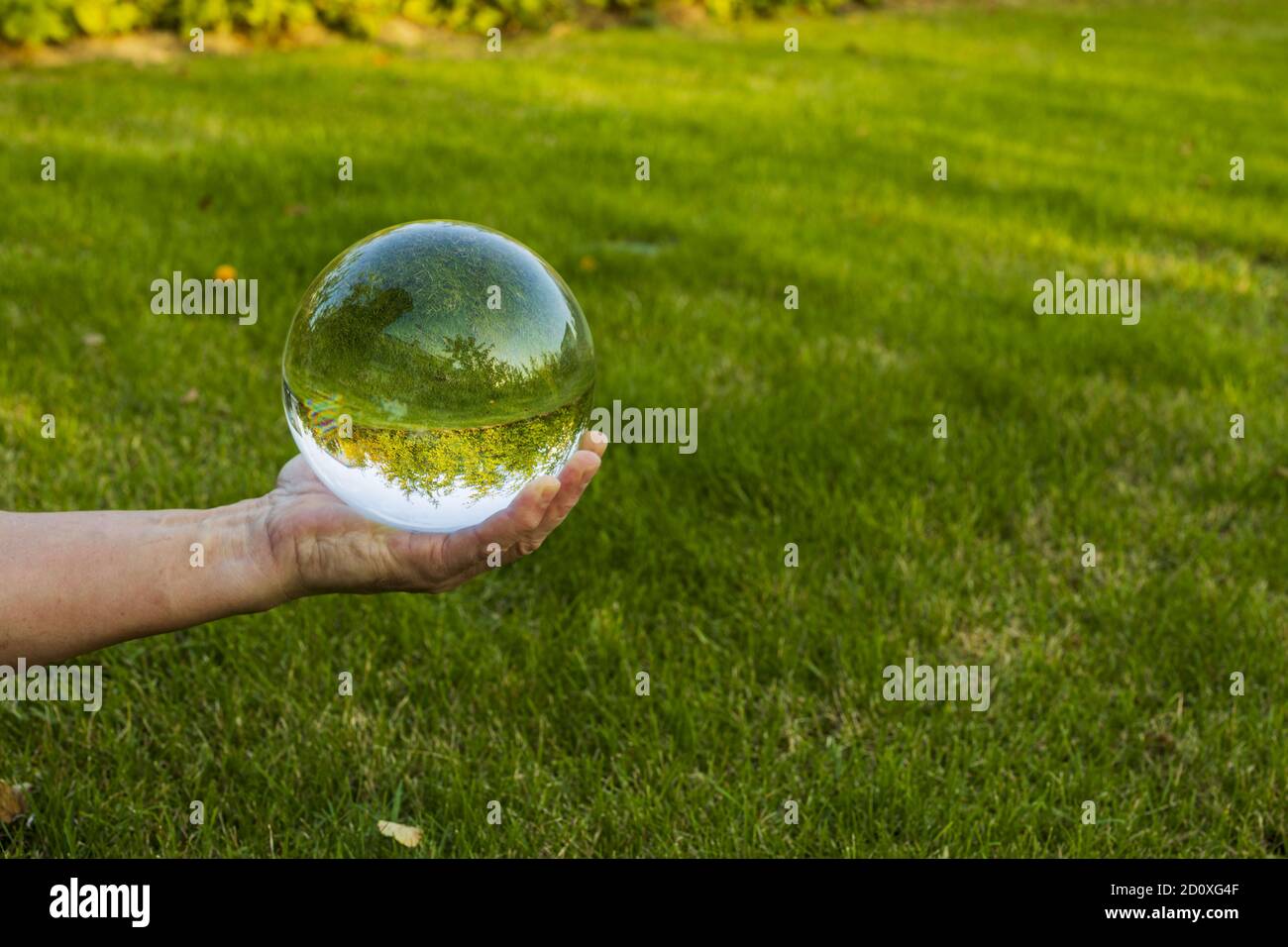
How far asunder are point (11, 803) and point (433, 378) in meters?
1.30

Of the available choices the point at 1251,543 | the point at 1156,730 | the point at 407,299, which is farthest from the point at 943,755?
the point at 407,299

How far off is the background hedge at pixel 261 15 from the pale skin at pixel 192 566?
8.43 metres

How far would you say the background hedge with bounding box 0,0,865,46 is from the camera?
8.59 m

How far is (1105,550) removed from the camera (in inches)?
121

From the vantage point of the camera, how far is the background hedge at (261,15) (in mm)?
8586

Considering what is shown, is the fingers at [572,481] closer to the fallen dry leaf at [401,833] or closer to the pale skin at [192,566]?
the pale skin at [192,566]

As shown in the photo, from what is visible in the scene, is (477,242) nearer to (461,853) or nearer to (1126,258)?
(461,853)
